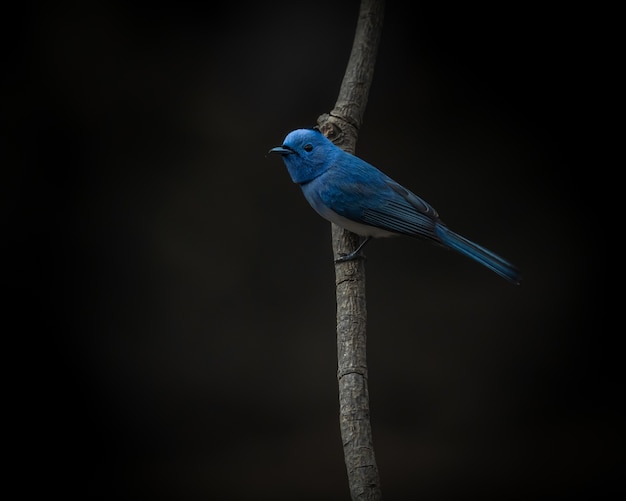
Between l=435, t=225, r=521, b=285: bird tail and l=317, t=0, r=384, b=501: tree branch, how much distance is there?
0.76ft

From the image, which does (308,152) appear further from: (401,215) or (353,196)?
(401,215)

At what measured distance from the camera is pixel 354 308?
166 cm

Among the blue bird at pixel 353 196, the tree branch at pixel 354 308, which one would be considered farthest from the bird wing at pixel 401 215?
the tree branch at pixel 354 308

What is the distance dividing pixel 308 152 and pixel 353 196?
0.16 m

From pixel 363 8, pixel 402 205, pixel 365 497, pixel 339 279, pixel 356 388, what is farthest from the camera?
pixel 363 8

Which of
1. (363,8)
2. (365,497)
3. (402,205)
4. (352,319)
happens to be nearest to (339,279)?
(352,319)

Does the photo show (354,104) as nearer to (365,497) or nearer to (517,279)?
(517,279)

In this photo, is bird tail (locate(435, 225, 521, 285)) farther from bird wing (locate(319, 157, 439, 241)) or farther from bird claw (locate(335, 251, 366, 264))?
bird claw (locate(335, 251, 366, 264))

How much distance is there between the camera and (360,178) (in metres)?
1.84

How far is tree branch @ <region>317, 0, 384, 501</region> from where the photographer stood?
4.62 ft

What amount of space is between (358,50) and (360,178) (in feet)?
1.18

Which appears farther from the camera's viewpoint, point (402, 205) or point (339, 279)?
point (402, 205)

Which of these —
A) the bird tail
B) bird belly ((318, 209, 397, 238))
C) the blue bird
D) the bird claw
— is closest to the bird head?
the blue bird

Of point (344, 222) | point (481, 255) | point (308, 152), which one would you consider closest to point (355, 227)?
point (344, 222)
